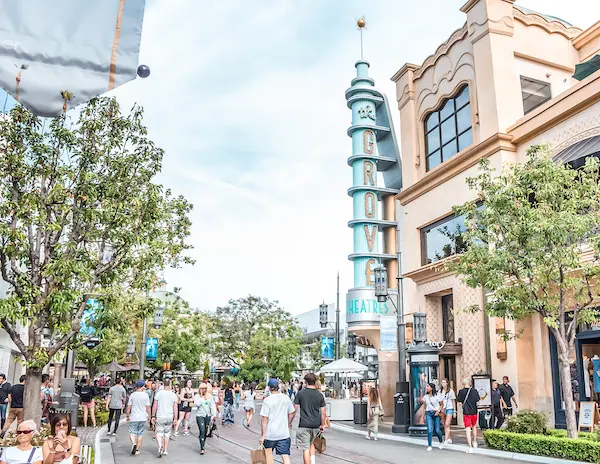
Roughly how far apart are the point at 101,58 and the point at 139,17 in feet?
1.50

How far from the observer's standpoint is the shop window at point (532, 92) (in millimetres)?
23594

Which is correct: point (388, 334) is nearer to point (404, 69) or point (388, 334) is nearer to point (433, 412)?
point (433, 412)

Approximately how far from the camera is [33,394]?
45.0 ft

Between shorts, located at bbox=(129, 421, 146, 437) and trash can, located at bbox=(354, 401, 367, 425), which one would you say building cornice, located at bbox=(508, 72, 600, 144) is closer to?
trash can, located at bbox=(354, 401, 367, 425)

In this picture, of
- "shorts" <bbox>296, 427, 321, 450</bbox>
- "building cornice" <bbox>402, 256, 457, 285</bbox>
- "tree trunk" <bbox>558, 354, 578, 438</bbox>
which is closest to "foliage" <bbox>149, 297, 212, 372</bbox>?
"building cornice" <bbox>402, 256, 457, 285</bbox>

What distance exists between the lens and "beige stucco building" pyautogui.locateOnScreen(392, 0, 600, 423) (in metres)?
19.2

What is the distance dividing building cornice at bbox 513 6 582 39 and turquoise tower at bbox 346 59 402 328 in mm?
10872

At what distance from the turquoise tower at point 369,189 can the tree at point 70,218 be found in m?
17.3

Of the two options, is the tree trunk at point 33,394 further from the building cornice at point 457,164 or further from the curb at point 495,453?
the building cornice at point 457,164

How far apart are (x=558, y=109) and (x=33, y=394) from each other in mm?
17299

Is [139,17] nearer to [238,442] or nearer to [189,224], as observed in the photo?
[189,224]

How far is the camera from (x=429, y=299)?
84.6 feet

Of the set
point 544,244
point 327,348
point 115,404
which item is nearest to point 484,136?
point 544,244

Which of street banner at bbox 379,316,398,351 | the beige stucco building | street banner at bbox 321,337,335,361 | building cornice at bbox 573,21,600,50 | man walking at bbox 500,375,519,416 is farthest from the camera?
street banner at bbox 321,337,335,361
